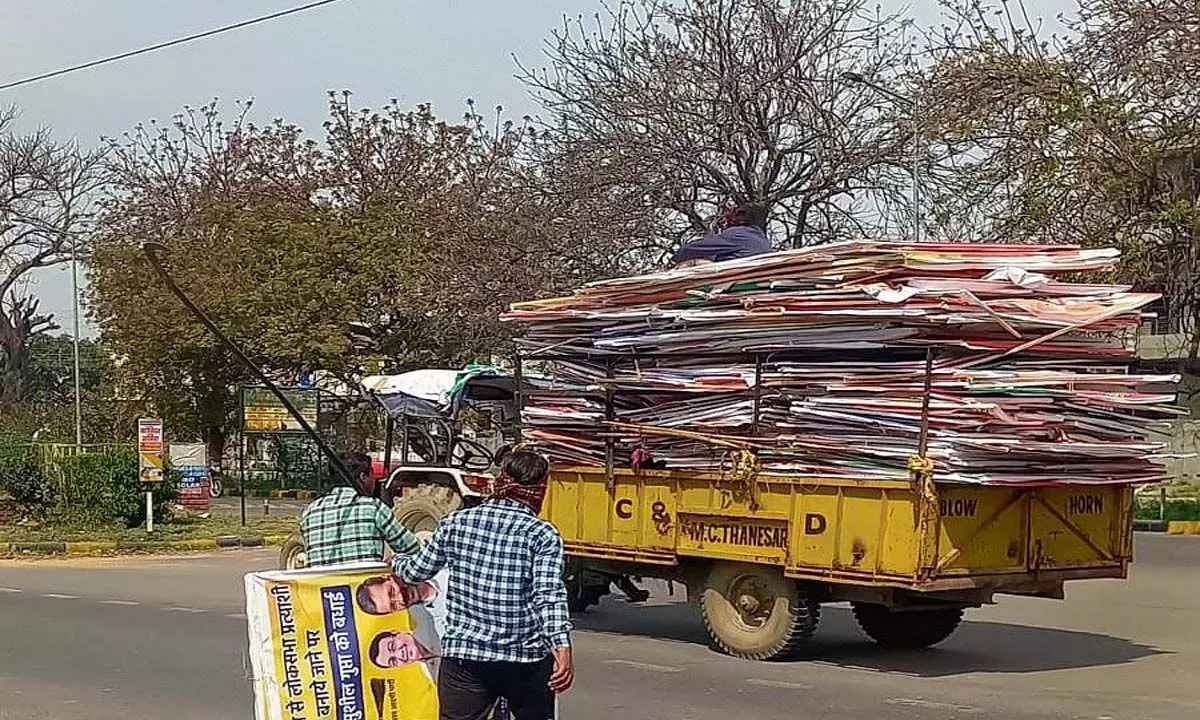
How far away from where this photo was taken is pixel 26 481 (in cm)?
2641

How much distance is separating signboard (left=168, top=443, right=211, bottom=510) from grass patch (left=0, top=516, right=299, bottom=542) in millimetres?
1128

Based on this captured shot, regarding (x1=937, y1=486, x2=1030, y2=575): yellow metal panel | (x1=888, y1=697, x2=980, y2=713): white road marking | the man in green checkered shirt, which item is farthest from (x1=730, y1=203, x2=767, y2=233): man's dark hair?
the man in green checkered shirt

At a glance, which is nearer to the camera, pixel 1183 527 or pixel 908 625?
pixel 908 625

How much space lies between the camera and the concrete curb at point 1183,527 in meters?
25.7

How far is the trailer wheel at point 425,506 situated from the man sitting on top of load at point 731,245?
2927 millimetres

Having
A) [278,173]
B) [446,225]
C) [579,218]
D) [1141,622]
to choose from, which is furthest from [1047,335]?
[278,173]

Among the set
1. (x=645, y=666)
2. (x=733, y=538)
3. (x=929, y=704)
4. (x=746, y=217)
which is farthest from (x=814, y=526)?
(x=746, y=217)

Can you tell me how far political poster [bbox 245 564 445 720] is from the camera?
21.7 ft

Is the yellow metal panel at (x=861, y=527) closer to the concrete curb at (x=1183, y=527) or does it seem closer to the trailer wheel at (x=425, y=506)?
the trailer wheel at (x=425, y=506)

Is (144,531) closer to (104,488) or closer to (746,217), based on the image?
(104,488)

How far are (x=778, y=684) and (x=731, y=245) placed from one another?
12.3 ft

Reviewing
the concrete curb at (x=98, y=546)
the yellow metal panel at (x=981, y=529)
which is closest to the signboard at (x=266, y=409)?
the concrete curb at (x=98, y=546)

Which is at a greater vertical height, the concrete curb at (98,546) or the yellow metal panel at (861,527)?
the yellow metal panel at (861,527)

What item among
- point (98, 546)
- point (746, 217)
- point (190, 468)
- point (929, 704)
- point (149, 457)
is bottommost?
point (929, 704)
